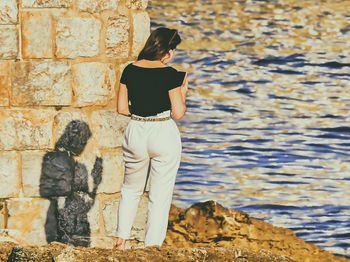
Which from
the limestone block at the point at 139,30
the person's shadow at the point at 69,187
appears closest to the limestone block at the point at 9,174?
the person's shadow at the point at 69,187

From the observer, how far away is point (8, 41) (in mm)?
4445

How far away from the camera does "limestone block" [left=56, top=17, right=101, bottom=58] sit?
449 centimetres

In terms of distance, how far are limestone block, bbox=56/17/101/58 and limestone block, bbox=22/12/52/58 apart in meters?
0.06

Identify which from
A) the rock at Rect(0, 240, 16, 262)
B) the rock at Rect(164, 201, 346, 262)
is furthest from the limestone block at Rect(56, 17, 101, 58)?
the rock at Rect(164, 201, 346, 262)

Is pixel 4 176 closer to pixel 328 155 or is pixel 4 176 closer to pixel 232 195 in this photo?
pixel 232 195

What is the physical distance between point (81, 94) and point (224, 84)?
9.82m

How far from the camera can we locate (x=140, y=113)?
3.88 metres

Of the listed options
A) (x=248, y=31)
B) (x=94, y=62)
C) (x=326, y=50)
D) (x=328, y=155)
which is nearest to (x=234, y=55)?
(x=248, y=31)

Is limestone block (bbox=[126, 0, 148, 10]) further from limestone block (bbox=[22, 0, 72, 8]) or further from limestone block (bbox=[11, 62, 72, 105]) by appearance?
limestone block (bbox=[11, 62, 72, 105])

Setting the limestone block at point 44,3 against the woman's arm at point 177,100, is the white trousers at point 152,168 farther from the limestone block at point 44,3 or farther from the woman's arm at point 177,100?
the limestone block at point 44,3

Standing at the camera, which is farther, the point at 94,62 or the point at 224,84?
the point at 224,84

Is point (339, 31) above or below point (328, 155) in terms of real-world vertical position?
above

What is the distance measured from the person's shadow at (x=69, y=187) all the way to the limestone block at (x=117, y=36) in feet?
1.71

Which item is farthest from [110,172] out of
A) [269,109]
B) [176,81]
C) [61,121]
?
[269,109]
